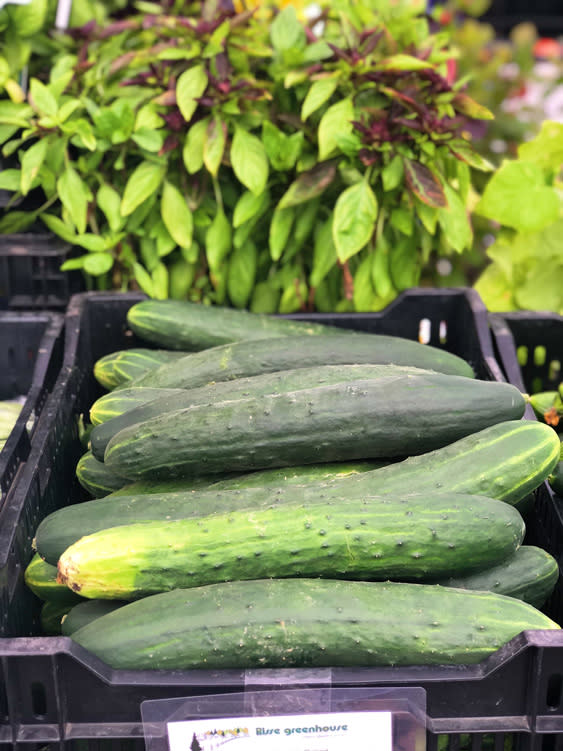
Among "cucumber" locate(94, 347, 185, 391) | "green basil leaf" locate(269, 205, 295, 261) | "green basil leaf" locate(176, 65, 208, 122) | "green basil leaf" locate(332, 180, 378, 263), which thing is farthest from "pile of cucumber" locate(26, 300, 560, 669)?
"green basil leaf" locate(176, 65, 208, 122)

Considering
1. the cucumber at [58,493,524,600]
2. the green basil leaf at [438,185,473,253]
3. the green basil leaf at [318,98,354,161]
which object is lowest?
the cucumber at [58,493,524,600]

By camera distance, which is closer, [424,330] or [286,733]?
[286,733]

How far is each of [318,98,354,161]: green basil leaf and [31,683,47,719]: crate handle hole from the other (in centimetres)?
148

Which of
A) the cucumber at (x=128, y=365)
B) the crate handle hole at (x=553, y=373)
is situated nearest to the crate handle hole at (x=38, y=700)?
the cucumber at (x=128, y=365)

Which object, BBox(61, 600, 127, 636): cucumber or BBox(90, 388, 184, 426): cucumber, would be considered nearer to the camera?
BBox(61, 600, 127, 636): cucumber

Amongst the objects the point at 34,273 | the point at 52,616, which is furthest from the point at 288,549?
the point at 34,273

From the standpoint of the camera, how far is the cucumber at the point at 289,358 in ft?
5.83

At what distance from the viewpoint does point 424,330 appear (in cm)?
238

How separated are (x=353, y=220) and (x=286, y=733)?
138cm

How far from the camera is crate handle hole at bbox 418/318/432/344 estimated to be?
232 cm

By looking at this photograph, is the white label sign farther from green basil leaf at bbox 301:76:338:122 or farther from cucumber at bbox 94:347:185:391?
green basil leaf at bbox 301:76:338:122

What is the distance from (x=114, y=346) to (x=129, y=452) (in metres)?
0.87

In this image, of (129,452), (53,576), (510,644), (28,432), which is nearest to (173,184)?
(28,432)

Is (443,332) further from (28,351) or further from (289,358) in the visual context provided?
(28,351)
